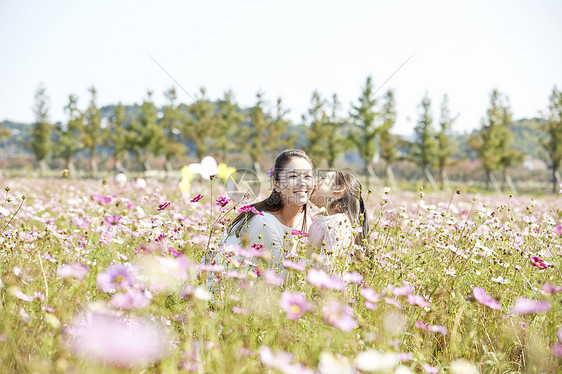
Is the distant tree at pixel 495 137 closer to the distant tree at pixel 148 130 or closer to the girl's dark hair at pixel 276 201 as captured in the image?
the distant tree at pixel 148 130

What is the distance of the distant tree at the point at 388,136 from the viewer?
26203mm

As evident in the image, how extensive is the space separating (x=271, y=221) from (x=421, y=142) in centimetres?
2883

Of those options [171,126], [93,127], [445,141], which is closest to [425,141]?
[445,141]

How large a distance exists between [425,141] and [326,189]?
2724 centimetres

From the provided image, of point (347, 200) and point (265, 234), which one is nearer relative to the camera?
point (265, 234)

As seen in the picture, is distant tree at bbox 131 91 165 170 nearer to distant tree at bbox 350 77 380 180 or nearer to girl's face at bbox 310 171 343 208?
distant tree at bbox 350 77 380 180

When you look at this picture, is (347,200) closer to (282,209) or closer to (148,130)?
(282,209)

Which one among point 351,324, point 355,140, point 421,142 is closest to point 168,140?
point 355,140

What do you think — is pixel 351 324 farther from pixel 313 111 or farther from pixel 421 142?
pixel 421 142

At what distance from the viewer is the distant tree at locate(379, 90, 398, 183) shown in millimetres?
26203

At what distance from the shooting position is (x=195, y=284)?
1.88m

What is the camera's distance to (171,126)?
28.7 meters

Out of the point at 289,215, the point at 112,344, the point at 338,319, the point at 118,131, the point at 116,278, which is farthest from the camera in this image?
the point at 118,131

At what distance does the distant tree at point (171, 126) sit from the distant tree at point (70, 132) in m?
6.99
